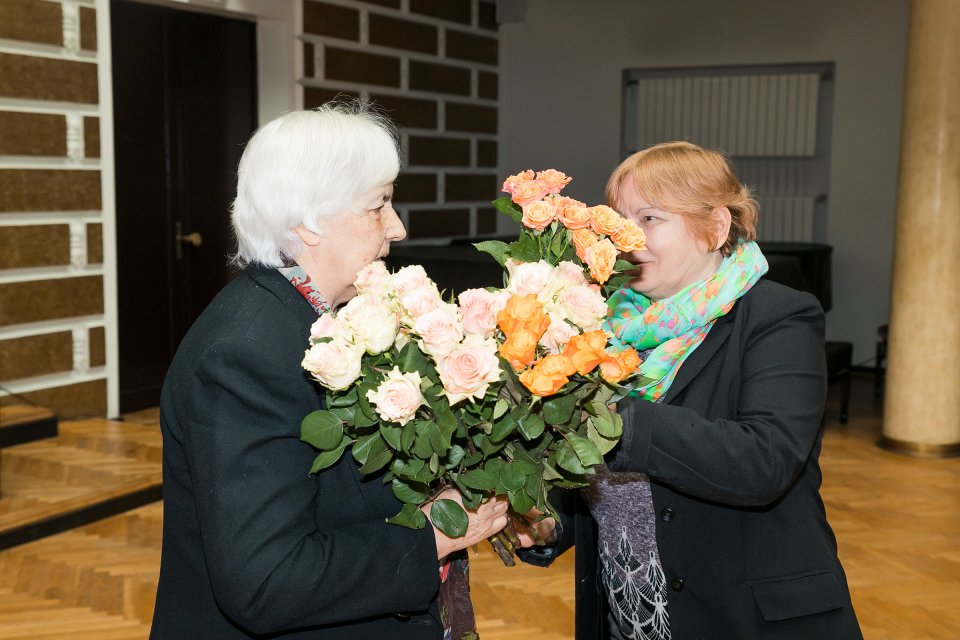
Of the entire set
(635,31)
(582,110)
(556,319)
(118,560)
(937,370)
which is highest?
(635,31)

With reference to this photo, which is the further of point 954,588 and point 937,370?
point 937,370

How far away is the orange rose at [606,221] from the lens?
5.59 ft

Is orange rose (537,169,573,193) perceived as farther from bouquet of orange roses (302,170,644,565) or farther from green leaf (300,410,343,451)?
green leaf (300,410,343,451)

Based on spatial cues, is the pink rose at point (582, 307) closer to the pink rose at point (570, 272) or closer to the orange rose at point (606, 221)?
the pink rose at point (570, 272)

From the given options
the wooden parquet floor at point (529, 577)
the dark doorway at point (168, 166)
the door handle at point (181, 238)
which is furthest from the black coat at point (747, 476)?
the door handle at point (181, 238)

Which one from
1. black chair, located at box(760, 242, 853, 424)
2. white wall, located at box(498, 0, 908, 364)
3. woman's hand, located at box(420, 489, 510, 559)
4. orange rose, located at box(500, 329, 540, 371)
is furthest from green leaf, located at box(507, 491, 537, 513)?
white wall, located at box(498, 0, 908, 364)

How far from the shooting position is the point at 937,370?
243 inches

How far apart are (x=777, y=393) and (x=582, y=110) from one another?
8.74 m

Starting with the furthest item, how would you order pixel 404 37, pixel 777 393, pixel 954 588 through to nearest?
pixel 404 37 → pixel 954 588 → pixel 777 393

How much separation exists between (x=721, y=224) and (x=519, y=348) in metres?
0.76

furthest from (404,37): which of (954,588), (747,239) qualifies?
(747,239)

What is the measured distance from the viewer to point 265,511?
1443 millimetres

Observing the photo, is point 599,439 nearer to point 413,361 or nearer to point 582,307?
point 582,307

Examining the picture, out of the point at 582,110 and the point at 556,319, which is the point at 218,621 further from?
the point at 582,110
